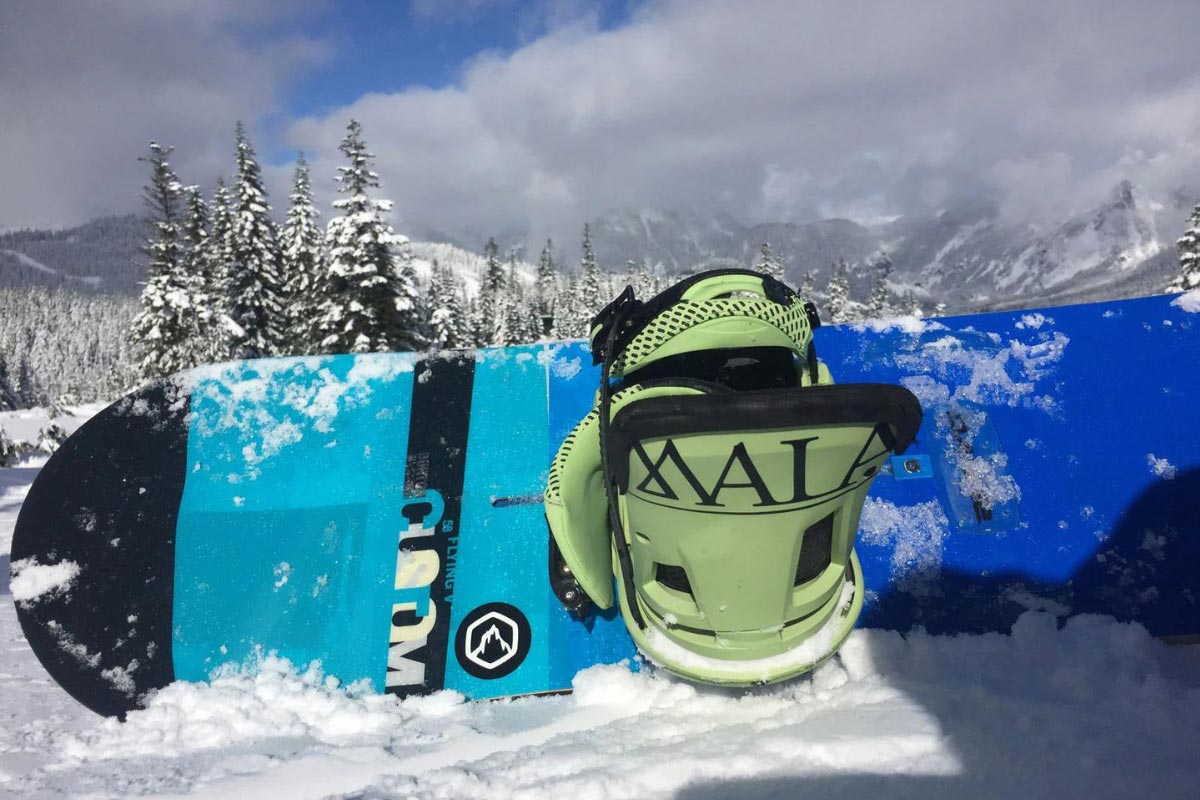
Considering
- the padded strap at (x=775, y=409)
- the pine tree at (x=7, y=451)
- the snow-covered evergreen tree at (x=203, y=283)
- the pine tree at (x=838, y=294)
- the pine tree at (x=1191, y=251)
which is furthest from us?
the pine tree at (x=838, y=294)

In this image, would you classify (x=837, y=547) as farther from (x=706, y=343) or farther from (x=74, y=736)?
(x=74, y=736)

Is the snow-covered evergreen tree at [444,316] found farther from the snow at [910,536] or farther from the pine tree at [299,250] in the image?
the snow at [910,536]

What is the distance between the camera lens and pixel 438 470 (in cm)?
327

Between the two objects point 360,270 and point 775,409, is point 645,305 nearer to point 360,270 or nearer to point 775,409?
point 775,409

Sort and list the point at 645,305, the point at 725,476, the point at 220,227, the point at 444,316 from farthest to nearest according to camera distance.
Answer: the point at 444,316, the point at 220,227, the point at 645,305, the point at 725,476

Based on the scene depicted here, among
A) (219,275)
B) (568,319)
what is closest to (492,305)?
(568,319)

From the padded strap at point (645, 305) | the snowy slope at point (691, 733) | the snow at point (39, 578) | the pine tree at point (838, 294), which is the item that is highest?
the pine tree at point (838, 294)

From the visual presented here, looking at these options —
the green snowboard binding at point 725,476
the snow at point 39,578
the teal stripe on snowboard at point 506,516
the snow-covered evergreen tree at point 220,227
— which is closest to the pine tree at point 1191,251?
the teal stripe on snowboard at point 506,516

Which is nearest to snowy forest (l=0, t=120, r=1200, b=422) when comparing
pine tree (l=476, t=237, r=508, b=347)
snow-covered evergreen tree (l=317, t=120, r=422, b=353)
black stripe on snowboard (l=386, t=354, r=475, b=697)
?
snow-covered evergreen tree (l=317, t=120, r=422, b=353)

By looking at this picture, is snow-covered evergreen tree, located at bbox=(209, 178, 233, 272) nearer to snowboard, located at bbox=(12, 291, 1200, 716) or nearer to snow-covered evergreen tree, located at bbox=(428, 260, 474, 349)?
snow-covered evergreen tree, located at bbox=(428, 260, 474, 349)

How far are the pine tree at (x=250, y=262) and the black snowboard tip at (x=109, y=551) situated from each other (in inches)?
994

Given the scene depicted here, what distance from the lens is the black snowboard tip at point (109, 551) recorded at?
2830 millimetres

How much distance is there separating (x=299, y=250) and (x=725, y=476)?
3026 cm

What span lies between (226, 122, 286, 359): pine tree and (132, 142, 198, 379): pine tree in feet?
6.13
